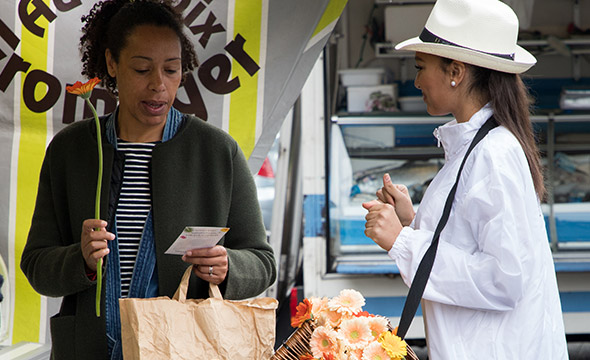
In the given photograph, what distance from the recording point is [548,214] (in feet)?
15.5

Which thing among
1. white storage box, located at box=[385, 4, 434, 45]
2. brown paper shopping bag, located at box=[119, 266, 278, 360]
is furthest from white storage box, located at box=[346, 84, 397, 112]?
brown paper shopping bag, located at box=[119, 266, 278, 360]

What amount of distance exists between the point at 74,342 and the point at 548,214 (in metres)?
3.58

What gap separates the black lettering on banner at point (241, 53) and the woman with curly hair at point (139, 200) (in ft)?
2.26

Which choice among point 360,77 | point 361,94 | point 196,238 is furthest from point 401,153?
point 196,238

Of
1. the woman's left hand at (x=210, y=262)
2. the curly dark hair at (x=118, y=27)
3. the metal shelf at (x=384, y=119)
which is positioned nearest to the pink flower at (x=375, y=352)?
the woman's left hand at (x=210, y=262)

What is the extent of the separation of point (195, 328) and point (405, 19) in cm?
385

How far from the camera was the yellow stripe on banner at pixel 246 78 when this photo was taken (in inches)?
115

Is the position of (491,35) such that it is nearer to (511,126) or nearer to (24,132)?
(511,126)

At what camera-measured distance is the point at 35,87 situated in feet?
9.47

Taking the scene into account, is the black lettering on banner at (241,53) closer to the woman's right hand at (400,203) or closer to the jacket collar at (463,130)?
the woman's right hand at (400,203)

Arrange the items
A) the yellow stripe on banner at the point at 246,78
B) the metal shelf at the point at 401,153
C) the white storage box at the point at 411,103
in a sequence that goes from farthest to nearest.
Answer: the white storage box at the point at 411,103 → the metal shelf at the point at 401,153 → the yellow stripe on banner at the point at 246,78

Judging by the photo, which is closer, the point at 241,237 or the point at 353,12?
the point at 241,237

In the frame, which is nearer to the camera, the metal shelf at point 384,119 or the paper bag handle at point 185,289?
the paper bag handle at point 185,289

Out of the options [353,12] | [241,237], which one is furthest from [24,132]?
[353,12]
